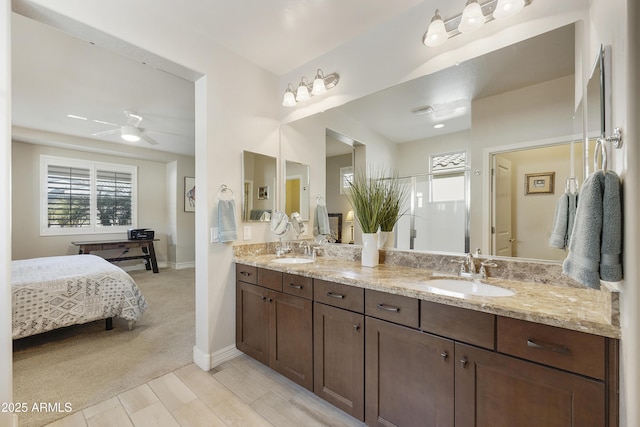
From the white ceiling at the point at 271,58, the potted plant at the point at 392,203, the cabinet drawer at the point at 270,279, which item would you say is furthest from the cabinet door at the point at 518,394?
the white ceiling at the point at 271,58

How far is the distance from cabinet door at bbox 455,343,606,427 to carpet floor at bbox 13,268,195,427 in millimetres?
2113

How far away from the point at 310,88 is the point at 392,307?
192cm

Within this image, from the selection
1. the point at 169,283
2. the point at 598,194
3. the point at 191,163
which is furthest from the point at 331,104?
the point at 191,163

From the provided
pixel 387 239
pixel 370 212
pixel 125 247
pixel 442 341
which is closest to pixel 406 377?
pixel 442 341

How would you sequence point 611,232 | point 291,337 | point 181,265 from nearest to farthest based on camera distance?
point 611,232 < point 291,337 < point 181,265

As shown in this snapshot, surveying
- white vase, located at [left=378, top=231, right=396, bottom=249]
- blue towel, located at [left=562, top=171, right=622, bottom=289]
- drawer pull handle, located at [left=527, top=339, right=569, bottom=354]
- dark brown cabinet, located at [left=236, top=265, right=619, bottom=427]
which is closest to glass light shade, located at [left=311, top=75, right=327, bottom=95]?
white vase, located at [left=378, top=231, right=396, bottom=249]

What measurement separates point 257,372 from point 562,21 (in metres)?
2.86

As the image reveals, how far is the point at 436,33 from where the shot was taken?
1570 mm

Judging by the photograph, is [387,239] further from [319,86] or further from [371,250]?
[319,86]

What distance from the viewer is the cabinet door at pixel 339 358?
1.48 metres

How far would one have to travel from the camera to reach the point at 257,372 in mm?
2084

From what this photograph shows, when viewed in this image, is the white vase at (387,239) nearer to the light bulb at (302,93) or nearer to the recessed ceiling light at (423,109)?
the recessed ceiling light at (423,109)

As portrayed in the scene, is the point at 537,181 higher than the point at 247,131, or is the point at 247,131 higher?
the point at 247,131

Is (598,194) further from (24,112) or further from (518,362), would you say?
(24,112)
